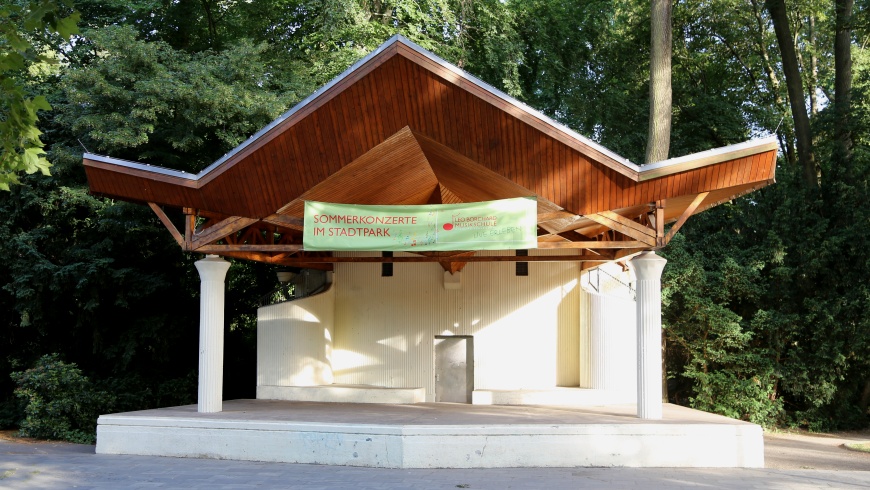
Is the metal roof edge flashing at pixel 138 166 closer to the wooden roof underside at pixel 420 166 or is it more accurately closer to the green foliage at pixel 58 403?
the wooden roof underside at pixel 420 166

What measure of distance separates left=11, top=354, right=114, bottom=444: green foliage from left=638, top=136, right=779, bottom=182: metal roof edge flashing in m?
13.6

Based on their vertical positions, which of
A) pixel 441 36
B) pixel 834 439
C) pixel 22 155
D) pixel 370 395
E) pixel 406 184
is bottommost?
pixel 834 439

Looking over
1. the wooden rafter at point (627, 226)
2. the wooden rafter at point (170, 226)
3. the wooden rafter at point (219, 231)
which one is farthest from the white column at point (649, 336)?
the wooden rafter at point (170, 226)

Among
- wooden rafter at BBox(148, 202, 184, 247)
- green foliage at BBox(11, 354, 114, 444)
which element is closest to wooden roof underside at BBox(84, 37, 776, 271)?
wooden rafter at BBox(148, 202, 184, 247)

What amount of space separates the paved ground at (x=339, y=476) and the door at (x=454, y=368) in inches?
261

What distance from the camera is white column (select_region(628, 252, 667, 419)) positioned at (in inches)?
515

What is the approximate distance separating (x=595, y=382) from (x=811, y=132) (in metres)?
12.4

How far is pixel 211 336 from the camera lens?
14484mm

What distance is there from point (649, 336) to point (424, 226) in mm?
4228

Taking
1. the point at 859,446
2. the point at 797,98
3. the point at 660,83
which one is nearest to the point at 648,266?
the point at 660,83

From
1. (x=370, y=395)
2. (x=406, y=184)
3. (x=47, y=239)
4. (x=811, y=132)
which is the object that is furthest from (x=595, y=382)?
(x=47, y=239)

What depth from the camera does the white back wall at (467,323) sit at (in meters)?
18.4

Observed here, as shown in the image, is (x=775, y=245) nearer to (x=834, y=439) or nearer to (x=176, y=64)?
(x=834, y=439)

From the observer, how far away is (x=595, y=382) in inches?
677
